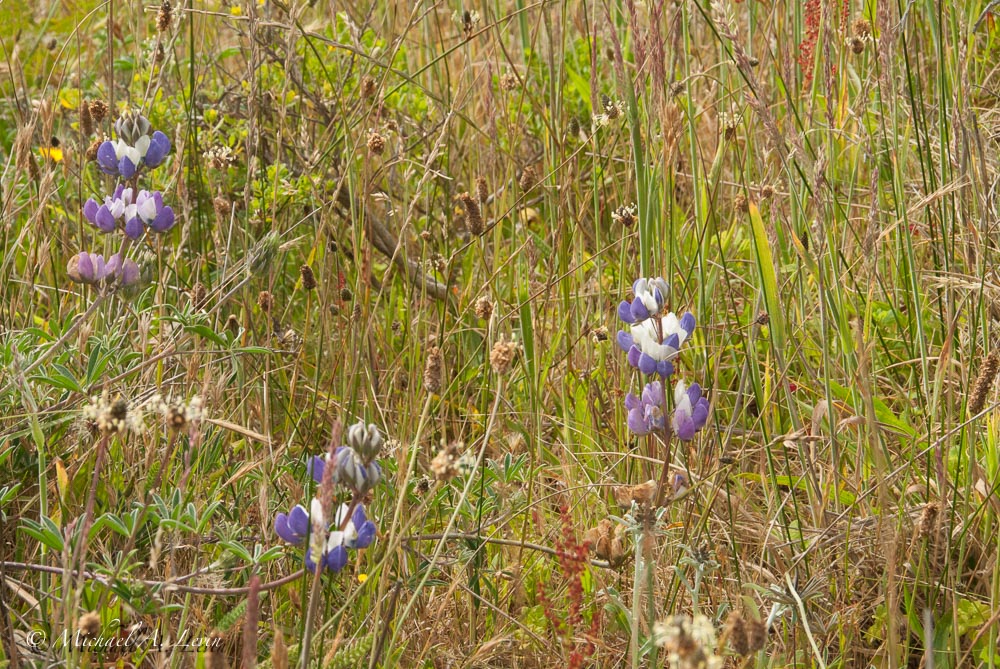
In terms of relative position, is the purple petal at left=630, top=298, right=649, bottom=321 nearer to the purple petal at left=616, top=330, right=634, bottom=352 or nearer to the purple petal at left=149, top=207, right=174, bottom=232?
the purple petal at left=616, top=330, right=634, bottom=352

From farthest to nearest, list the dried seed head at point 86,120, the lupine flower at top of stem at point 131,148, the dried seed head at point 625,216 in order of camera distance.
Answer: the dried seed head at point 86,120, the dried seed head at point 625,216, the lupine flower at top of stem at point 131,148

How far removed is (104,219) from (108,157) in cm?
13

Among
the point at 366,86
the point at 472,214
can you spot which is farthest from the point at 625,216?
the point at 366,86

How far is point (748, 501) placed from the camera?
1.87 metres

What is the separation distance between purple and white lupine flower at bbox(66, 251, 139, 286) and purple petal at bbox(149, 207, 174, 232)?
0.08 m

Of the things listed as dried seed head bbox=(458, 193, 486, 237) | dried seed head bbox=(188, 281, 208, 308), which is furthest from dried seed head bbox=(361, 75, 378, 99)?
dried seed head bbox=(188, 281, 208, 308)

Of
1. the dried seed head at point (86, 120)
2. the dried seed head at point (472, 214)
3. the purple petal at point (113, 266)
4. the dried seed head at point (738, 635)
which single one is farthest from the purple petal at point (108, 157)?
the dried seed head at point (738, 635)

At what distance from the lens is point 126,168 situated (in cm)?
181

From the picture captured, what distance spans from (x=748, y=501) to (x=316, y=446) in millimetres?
813

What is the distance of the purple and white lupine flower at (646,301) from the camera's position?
5.07 feet

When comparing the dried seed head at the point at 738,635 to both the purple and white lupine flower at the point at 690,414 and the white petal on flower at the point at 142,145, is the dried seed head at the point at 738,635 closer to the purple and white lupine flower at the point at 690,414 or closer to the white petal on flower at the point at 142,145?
the purple and white lupine flower at the point at 690,414

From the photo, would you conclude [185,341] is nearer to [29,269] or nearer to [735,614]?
[29,269]

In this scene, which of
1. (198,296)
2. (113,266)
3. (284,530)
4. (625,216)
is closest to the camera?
(284,530)

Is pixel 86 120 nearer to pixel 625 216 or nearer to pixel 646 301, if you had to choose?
pixel 625 216
